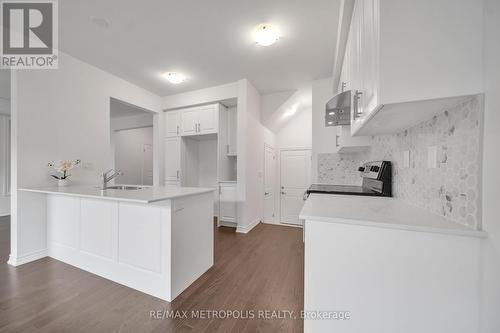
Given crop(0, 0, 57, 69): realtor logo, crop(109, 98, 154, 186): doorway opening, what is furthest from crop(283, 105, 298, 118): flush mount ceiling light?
crop(0, 0, 57, 69): realtor logo

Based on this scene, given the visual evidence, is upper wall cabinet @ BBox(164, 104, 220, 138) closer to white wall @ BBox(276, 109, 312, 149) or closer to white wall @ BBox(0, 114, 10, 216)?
white wall @ BBox(276, 109, 312, 149)

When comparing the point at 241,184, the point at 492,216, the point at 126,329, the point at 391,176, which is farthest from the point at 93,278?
the point at 391,176

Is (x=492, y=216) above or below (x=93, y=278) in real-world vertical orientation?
above

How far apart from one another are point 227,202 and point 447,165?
3192mm

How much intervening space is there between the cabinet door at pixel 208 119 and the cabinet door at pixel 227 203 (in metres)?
1.18

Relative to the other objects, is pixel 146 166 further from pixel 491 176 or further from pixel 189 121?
pixel 491 176

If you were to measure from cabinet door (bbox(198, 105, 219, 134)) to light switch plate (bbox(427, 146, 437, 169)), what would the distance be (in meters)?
3.20

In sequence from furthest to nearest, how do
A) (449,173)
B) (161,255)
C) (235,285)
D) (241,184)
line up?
1. (241,184)
2. (235,285)
3. (161,255)
4. (449,173)

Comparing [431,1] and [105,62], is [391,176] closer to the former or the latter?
[431,1]

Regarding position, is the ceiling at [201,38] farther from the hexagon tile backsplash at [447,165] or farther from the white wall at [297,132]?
the hexagon tile backsplash at [447,165]

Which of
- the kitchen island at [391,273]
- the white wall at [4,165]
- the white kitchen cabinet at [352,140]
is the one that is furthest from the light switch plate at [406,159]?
the white wall at [4,165]

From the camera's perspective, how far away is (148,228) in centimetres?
166

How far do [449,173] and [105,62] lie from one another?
13.5ft

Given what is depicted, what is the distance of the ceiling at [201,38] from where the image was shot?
1.86 meters
